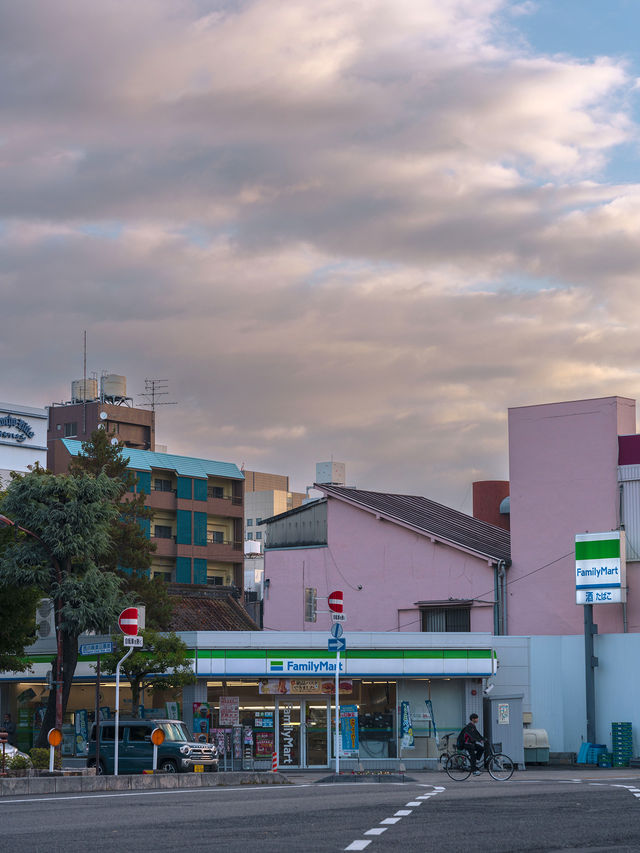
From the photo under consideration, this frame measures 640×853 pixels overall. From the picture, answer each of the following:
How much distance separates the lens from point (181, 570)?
97062 millimetres

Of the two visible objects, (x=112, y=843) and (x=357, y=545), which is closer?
(x=112, y=843)

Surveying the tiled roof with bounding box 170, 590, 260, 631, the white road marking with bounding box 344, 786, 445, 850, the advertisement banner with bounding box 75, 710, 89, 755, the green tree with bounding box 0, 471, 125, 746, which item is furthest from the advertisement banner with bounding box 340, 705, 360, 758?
the white road marking with bounding box 344, 786, 445, 850

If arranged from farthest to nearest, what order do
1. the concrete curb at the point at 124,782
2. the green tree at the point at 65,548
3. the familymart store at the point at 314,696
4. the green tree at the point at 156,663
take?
1. the familymart store at the point at 314,696
2. the green tree at the point at 156,663
3. the green tree at the point at 65,548
4. the concrete curb at the point at 124,782

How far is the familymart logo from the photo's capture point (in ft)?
142

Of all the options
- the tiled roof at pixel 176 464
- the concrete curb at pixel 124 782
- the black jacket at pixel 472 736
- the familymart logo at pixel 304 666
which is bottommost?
the concrete curb at pixel 124 782

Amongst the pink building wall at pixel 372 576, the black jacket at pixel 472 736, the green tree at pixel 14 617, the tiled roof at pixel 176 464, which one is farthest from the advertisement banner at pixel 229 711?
the tiled roof at pixel 176 464

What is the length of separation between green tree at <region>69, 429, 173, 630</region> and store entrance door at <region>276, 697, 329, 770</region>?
477 inches

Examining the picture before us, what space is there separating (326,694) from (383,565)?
12.9 meters

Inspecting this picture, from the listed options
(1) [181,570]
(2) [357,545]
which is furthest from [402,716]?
(1) [181,570]

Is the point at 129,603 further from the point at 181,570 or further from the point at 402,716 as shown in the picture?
the point at 181,570

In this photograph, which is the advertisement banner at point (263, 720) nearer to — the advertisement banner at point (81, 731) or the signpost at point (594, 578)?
the advertisement banner at point (81, 731)

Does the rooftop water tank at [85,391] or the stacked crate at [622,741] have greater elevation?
the rooftop water tank at [85,391]

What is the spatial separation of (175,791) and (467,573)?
28.2 m

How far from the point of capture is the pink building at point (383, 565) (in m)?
53.5
